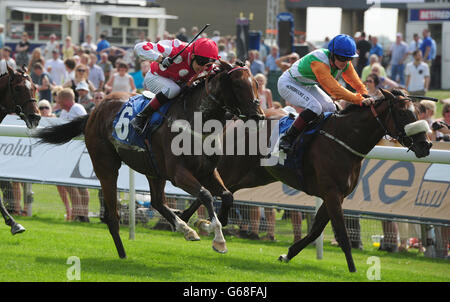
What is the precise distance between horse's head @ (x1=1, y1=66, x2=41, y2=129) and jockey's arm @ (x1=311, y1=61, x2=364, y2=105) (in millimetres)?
2925

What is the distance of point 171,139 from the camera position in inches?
305

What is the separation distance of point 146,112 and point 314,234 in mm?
1984

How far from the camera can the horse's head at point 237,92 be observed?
710 centimetres

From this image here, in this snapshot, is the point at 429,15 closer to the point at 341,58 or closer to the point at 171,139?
the point at 341,58

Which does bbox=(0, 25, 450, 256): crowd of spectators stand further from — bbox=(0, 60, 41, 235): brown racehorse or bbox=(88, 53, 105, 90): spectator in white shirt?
bbox=(0, 60, 41, 235): brown racehorse

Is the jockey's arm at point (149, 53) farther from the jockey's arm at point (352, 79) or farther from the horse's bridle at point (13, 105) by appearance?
the jockey's arm at point (352, 79)

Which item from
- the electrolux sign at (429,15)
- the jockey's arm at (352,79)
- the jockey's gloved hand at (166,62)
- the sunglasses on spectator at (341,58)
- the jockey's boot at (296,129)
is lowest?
the jockey's boot at (296,129)

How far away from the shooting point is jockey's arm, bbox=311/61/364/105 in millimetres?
7906

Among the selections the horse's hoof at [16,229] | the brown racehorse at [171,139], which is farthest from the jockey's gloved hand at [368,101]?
the horse's hoof at [16,229]

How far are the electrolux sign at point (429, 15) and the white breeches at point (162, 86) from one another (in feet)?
59.0

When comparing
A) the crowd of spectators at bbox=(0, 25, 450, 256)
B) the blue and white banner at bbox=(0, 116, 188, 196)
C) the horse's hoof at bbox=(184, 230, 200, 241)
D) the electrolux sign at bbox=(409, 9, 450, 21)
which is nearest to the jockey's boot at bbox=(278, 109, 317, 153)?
the crowd of spectators at bbox=(0, 25, 450, 256)

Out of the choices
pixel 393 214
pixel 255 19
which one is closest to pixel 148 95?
pixel 393 214
